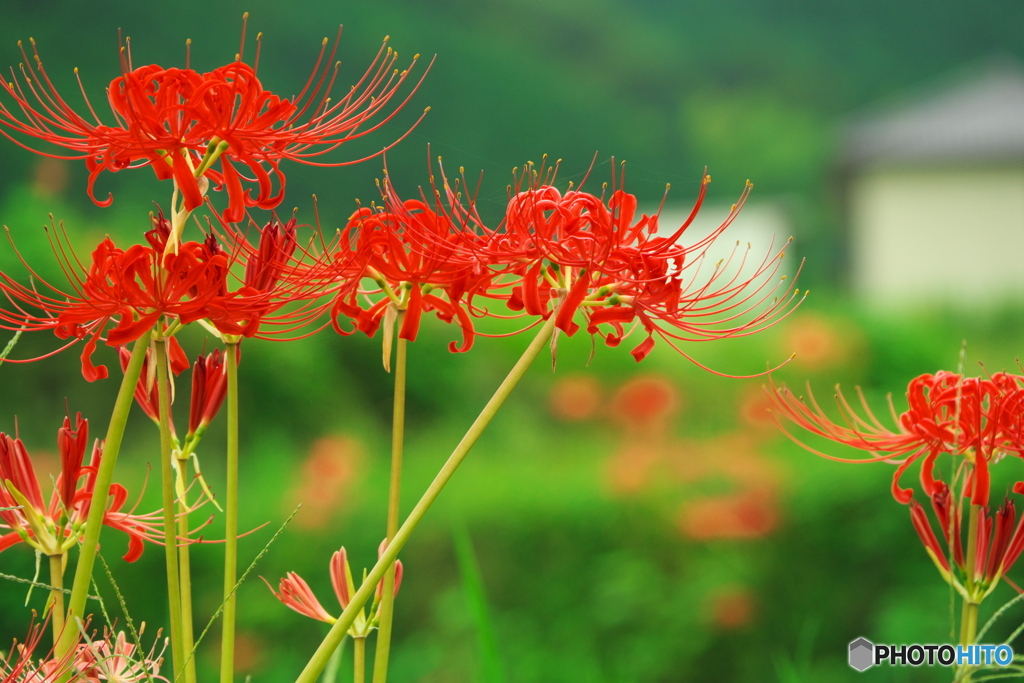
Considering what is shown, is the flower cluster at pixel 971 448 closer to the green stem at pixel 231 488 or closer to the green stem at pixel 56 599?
the green stem at pixel 231 488

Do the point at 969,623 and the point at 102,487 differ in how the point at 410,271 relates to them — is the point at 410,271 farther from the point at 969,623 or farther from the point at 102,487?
the point at 969,623

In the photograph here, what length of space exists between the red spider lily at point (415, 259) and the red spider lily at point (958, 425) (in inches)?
9.0

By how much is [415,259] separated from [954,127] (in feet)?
44.7

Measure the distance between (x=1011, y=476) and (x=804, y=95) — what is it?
14.8 m

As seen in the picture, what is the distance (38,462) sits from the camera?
5.35 feet

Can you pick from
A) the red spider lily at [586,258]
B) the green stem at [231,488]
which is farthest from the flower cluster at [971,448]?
the green stem at [231,488]

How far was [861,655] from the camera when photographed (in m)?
0.86

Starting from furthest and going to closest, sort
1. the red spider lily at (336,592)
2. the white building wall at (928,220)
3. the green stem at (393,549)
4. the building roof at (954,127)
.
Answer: the building roof at (954,127) → the white building wall at (928,220) → the red spider lily at (336,592) → the green stem at (393,549)

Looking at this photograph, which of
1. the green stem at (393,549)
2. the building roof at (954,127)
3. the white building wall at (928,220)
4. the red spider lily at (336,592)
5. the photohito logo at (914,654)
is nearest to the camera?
the green stem at (393,549)

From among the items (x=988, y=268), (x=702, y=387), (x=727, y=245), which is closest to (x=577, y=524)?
(x=702, y=387)

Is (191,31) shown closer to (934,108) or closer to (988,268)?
(988,268)

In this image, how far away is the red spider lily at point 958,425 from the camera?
61cm

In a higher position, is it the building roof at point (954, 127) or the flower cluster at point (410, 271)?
the building roof at point (954, 127)

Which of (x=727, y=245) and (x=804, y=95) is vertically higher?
(x=804, y=95)
